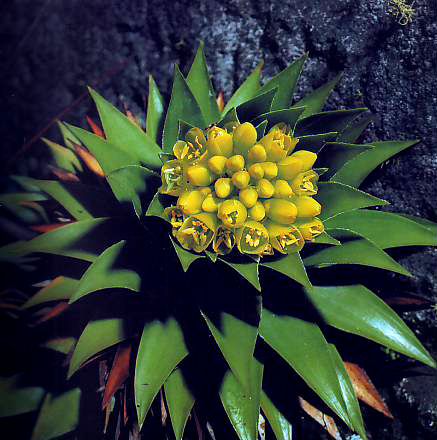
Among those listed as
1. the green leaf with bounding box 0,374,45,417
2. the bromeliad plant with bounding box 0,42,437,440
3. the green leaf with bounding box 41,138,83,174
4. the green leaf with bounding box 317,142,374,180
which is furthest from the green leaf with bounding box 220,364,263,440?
the green leaf with bounding box 41,138,83,174

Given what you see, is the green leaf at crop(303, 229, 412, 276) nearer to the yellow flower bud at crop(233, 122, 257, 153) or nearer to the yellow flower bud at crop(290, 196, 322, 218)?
the yellow flower bud at crop(290, 196, 322, 218)

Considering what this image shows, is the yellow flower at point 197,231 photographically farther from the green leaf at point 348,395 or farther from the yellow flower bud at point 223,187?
the green leaf at point 348,395

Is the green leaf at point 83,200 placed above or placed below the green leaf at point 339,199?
above

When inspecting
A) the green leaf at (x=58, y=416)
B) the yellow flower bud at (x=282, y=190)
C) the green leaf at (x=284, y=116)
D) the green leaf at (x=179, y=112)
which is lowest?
the green leaf at (x=58, y=416)

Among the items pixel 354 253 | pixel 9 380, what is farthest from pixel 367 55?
pixel 9 380

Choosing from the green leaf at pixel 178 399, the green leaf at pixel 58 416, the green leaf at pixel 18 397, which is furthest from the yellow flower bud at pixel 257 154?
the green leaf at pixel 18 397
